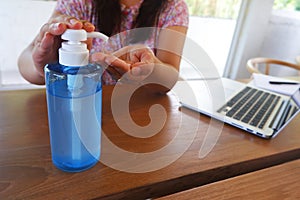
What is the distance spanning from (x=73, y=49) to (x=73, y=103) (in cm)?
7

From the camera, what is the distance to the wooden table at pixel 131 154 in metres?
0.33

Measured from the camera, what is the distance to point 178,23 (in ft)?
2.78

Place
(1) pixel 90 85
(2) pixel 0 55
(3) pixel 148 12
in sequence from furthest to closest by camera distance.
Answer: (2) pixel 0 55 < (3) pixel 148 12 < (1) pixel 90 85

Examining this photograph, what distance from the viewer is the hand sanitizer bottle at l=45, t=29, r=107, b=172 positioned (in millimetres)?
301

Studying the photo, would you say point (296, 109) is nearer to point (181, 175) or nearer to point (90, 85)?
point (181, 175)

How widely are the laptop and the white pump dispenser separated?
0.36 meters

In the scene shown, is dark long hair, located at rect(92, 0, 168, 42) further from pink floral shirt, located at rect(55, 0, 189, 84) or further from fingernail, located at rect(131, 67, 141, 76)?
fingernail, located at rect(131, 67, 141, 76)

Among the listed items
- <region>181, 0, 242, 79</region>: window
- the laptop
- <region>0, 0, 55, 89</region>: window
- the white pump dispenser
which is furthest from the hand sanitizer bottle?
<region>181, 0, 242, 79</region>: window

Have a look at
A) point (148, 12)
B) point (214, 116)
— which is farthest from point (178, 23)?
point (214, 116)

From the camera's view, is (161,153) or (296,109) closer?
(161,153)

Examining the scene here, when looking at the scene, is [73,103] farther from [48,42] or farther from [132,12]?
[132,12]

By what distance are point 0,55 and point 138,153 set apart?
155cm

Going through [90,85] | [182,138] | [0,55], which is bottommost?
[0,55]

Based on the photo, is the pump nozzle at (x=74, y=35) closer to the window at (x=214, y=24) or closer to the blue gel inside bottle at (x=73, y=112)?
the blue gel inside bottle at (x=73, y=112)
